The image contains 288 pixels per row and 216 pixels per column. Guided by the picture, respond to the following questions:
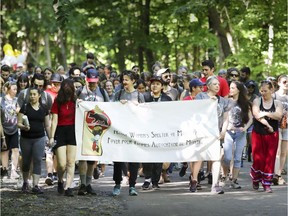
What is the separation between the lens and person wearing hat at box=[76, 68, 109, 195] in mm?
12984

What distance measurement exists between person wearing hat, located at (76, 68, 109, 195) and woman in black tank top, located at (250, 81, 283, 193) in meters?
2.74

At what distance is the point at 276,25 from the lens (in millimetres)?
24109

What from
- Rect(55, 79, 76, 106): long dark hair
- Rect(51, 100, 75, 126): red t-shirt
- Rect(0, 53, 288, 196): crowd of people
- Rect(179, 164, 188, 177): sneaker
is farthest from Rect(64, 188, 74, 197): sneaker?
Rect(179, 164, 188, 177): sneaker

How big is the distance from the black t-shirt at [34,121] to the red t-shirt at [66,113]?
0.49 metres

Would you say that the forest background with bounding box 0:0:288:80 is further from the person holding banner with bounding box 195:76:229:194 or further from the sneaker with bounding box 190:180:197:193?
the sneaker with bounding box 190:180:197:193

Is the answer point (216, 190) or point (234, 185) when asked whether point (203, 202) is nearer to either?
point (216, 190)

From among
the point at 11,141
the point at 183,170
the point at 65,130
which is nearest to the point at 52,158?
the point at 11,141

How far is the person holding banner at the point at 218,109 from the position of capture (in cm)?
1316

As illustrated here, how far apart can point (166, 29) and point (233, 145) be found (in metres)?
21.2

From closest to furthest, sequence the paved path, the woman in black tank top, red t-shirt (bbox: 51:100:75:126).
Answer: the paved path
red t-shirt (bbox: 51:100:75:126)
the woman in black tank top

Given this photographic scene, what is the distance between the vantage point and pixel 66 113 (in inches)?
507

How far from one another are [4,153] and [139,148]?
3.58m

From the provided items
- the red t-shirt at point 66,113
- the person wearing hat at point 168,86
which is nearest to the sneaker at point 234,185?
the person wearing hat at point 168,86

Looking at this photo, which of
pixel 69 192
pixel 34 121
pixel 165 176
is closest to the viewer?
pixel 69 192
